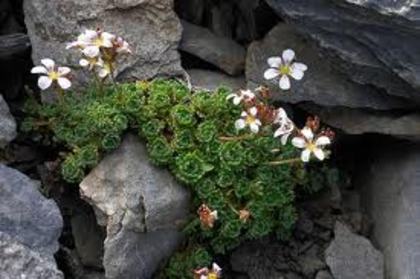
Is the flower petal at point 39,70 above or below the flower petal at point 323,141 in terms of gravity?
below

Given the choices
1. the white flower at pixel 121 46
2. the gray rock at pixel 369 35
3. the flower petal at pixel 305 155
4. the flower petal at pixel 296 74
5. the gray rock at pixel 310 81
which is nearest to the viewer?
the gray rock at pixel 369 35

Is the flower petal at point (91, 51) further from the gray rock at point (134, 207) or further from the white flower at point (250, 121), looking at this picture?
the white flower at point (250, 121)

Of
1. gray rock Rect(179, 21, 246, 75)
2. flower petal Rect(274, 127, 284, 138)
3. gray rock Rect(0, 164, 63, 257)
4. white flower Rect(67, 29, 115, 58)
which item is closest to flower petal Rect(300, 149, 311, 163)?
flower petal Rect(274, 127, 284, 138)

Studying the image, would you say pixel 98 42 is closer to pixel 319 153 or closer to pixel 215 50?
pixel 215 50

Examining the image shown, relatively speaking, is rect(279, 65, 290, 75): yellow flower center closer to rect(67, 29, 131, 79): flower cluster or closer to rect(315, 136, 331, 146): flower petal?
rect(315, 136, 331, 146): flower petal

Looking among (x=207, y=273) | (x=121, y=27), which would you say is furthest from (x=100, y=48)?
(x=207, y=273)

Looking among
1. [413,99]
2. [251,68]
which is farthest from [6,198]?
[413,99]

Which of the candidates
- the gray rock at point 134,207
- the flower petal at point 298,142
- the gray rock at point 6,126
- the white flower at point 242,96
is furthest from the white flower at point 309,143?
the gray rock at point 6,126
